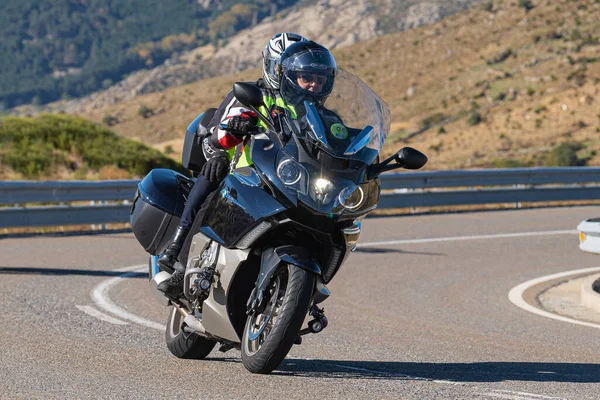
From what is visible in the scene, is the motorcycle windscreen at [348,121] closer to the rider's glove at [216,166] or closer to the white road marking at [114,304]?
the rider's glove at [216,166]

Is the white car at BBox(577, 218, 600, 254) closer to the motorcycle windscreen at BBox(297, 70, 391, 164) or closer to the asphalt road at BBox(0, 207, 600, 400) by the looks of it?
the asphalt road at BBox(0, 207, 600, 400)

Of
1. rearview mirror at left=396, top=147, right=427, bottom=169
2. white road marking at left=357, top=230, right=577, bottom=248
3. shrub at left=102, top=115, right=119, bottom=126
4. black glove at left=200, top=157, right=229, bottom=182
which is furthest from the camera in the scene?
shrub at left=102, top=115, right=119, bottom=126

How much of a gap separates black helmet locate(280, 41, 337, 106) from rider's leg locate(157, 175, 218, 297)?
0.85m

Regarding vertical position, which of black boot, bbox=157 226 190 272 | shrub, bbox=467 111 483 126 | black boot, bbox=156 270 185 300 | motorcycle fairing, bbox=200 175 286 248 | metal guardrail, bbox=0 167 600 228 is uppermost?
motorcycle fairing, bbox=200 175 286 248

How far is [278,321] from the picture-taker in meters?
6.08

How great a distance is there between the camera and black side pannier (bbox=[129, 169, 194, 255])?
294 inches

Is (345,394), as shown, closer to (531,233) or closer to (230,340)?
(230,340)

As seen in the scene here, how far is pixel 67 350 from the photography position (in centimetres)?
741

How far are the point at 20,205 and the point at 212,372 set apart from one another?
38.2 ft

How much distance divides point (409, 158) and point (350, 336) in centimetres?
261

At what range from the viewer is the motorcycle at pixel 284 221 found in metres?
6.20

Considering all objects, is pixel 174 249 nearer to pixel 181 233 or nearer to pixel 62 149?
pixel 181 233

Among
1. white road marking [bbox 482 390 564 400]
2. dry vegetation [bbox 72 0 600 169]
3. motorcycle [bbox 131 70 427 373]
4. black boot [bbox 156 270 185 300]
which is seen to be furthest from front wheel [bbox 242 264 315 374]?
dry vegetation [bbox 72 0 600 169]

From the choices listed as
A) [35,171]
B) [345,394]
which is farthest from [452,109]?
[345,394]
